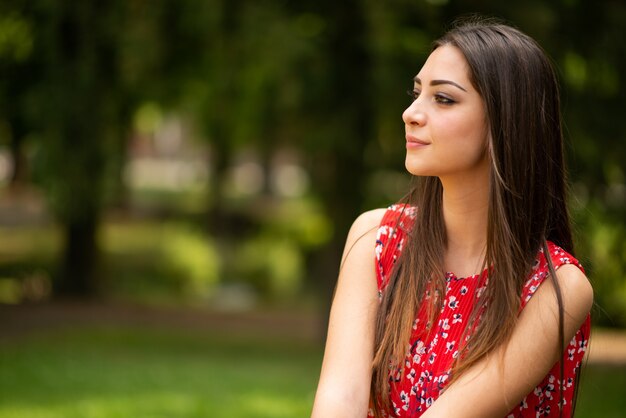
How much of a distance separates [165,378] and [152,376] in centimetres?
17

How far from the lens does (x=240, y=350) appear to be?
1034 cm

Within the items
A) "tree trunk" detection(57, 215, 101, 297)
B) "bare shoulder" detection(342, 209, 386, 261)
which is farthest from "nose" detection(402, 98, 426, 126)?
"tree trunk" detection(57, 215, 101, 297)

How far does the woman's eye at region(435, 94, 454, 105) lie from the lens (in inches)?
86.0

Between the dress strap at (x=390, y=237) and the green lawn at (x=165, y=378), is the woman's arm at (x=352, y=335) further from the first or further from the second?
the green lawn at (x=165, y=378)

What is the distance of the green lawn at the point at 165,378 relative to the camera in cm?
640

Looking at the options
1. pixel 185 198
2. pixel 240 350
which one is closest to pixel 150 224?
pixel 185 198

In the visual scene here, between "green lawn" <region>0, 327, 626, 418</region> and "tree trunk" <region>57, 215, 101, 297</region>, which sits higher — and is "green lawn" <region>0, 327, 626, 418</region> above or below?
below

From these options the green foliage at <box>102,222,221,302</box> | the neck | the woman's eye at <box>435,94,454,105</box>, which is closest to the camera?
the woman's eye at <box>435,94,454,105</box>

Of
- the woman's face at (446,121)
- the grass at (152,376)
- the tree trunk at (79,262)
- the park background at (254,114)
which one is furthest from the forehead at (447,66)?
the tree trunk at (79,262)

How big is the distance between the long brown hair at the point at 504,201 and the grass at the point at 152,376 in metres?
4.10

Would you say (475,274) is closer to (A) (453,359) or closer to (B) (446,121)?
(A) (453,359)

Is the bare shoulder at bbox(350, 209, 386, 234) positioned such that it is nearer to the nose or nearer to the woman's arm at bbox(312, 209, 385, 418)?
the woman's arm at bbox(312, 209, 385, 418)

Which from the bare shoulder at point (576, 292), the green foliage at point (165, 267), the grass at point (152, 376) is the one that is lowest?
the grass at point (152, 376)

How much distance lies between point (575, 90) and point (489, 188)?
629cm
